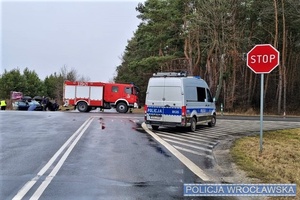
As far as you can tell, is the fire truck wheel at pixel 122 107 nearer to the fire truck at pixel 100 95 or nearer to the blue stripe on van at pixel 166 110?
the fire truck at pixel 100 95

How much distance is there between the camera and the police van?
14711 millimetres

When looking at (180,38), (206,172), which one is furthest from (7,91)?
(206,172)

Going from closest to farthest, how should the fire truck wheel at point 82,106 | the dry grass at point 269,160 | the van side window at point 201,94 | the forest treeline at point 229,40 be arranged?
the dry grass at point 269,160 < the van side window at point 201,94 < the fire truck wheel at point 82,106 < the forest treeline at point 229,40

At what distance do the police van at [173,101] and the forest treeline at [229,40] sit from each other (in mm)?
20481

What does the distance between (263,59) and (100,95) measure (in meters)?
22.7

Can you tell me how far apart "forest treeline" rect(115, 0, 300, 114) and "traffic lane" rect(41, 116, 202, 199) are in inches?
1046

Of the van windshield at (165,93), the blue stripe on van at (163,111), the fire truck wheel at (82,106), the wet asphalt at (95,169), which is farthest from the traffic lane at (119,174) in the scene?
the fire truck wheel at (82,106)

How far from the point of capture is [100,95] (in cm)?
3112

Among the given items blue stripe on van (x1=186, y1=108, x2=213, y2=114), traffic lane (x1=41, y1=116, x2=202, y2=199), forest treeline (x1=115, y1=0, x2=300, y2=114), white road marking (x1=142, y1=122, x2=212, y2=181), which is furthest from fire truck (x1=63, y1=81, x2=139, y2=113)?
traffic lane (x1=41, y1=116, x2=202, y2=199)

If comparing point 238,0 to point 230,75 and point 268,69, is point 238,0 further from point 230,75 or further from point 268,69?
point 268,69

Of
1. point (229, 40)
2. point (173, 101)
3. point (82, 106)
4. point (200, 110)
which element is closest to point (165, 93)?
point (173, 101)

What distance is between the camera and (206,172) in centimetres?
736

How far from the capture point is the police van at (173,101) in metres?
14.7

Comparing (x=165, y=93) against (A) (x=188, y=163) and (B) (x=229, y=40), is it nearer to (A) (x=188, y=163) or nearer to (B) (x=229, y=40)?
(A) (x=188, y=163)
